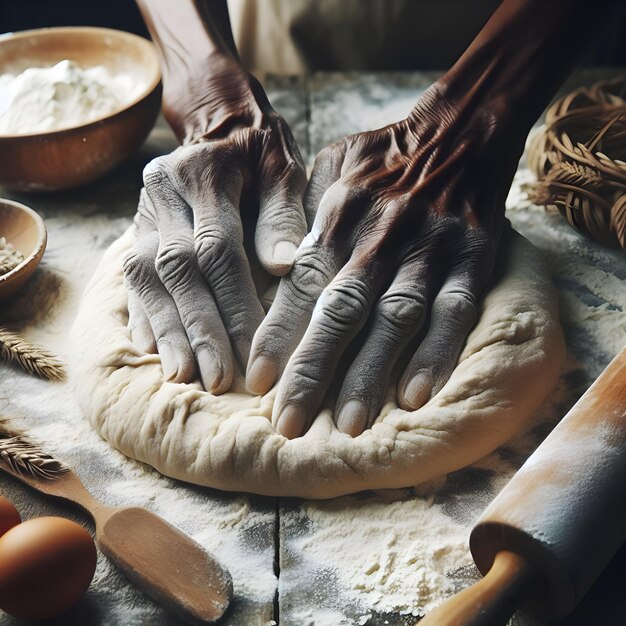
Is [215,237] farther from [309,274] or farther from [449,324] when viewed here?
[449,324]

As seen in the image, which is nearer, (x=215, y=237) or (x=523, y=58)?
(x=215, y=237)

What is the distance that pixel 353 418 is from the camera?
4.95ft

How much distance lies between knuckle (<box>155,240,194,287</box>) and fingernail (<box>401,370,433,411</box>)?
1.74 feet

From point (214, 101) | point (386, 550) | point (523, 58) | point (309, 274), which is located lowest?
point (386, 550)

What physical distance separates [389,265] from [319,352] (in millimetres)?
275

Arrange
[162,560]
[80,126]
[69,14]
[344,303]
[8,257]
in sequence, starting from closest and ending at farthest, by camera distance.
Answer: [162,560]
[344,303]
[8,257]
[80,126]
[69,14]

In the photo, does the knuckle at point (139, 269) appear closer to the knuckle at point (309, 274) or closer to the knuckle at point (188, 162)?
the knuckle at point (188, 162)

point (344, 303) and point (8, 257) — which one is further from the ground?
point (344, 303)

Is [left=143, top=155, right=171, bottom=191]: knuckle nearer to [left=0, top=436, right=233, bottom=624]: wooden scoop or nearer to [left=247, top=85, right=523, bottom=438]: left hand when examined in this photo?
[left=247, top=85, right=523, bottom=438]: left hand

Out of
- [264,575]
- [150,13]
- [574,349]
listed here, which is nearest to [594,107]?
[574,349]

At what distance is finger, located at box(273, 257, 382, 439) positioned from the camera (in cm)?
151

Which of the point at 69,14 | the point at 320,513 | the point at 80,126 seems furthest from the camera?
the point at 69,14

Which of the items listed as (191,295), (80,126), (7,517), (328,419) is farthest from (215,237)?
(80,126)

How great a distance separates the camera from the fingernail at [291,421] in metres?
1.50
